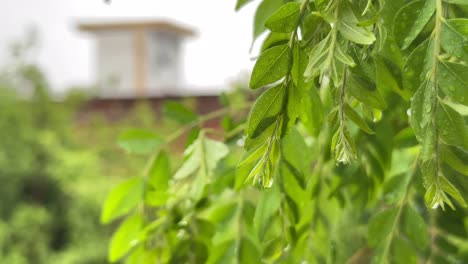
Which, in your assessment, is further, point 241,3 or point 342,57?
point 241,3

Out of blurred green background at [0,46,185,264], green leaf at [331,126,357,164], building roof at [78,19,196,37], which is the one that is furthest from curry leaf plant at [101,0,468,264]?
building roof at [78,19,196,37]

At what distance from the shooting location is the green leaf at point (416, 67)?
0.84ft

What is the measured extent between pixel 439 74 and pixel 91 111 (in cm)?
335

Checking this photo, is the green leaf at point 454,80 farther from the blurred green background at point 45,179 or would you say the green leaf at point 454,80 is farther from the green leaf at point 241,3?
the blurred green background at point 45,179

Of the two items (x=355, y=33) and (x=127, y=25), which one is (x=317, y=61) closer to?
(x=355, y=33)

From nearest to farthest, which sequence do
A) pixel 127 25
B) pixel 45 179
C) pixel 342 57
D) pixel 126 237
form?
pixel 342 57 < pixel 126 237 < pixel 45 179 < pixel 127 25

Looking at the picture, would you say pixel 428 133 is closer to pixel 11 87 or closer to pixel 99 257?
pixel 99 257

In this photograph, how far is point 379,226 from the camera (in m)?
0.38

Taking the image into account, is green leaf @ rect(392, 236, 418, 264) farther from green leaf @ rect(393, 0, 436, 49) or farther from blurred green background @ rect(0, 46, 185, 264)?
blurred green background @ rect(0, 46, 185, 264)

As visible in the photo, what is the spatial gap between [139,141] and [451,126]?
11.6 inches

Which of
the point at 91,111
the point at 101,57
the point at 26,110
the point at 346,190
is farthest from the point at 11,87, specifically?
the point at 346,190

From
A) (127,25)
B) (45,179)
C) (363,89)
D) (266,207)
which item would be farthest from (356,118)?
(127,25)

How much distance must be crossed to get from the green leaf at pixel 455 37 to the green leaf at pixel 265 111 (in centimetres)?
6

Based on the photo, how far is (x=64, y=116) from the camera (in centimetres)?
279
